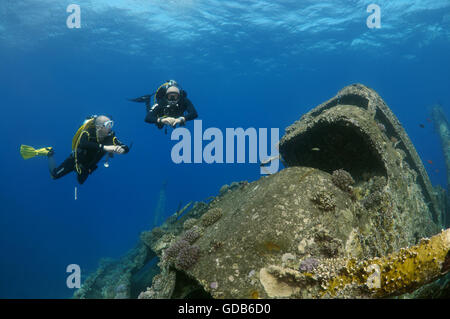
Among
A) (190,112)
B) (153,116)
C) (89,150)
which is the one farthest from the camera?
(190,112)

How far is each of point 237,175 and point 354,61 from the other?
12758cm

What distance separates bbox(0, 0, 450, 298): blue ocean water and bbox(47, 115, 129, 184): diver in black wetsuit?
56.9ft

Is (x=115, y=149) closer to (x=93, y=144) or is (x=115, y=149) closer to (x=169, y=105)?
(x=93, y=144)

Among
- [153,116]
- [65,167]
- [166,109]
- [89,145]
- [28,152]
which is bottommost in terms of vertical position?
[65,167]

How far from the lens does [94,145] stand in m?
7.57

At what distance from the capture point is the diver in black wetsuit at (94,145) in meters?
7.55

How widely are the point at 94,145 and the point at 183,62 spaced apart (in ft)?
143

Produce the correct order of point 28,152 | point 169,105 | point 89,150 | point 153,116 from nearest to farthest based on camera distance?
1. point 89,150
2. point 153,116
3. point 169,105
4. point 28,152

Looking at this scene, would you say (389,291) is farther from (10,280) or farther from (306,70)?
(306,70)

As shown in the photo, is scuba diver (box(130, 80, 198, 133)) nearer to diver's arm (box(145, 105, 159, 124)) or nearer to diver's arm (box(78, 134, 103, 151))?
diver's arm (box(145, 105, 159, 124))

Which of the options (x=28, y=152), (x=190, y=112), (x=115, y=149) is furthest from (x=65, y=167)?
(x=190, y=112)

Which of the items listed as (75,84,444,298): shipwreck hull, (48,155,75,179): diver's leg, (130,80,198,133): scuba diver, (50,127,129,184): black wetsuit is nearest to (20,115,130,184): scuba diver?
(50,127,129,184): black wetsuit

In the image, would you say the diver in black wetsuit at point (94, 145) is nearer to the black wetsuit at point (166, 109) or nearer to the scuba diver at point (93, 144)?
the scuba diver at point (93, 144)

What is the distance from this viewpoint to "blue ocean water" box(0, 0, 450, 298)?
29.5m
